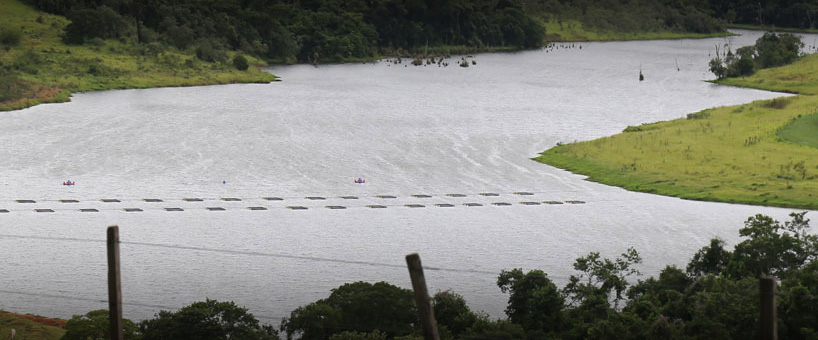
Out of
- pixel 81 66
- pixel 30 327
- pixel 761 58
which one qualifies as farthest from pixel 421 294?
pixel 761 58

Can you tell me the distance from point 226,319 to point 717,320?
18073mm

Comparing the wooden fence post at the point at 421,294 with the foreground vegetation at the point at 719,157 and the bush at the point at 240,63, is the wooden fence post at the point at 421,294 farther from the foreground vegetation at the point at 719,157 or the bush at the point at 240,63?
the bush at the point at 240,63

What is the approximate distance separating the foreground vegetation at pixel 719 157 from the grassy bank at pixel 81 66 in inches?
2898

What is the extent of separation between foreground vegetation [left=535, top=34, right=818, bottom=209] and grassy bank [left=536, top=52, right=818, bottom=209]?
0.07m

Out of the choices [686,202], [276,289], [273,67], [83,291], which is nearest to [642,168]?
[686,202]

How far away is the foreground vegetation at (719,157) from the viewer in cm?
7394

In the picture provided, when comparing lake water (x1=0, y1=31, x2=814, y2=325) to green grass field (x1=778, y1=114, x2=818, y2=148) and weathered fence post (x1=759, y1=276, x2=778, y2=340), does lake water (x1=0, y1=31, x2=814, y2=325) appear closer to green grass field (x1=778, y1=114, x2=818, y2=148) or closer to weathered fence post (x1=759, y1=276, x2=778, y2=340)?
green grass field (x1=778, y1=114, x2=818, y2=148)

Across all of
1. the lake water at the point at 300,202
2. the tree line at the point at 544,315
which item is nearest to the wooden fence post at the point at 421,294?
the tree line at the point at 544,315

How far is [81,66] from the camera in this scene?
A: 493ft

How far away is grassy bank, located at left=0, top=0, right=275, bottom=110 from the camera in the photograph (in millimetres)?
132875

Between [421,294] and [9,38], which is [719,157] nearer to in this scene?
[421,294]

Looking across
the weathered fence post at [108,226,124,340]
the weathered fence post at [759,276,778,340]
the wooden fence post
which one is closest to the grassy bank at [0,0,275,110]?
the weathered fence post at [108,226,124,340]

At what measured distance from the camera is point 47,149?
91.9m

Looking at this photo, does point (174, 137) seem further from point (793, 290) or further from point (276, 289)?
point (793, 290)
